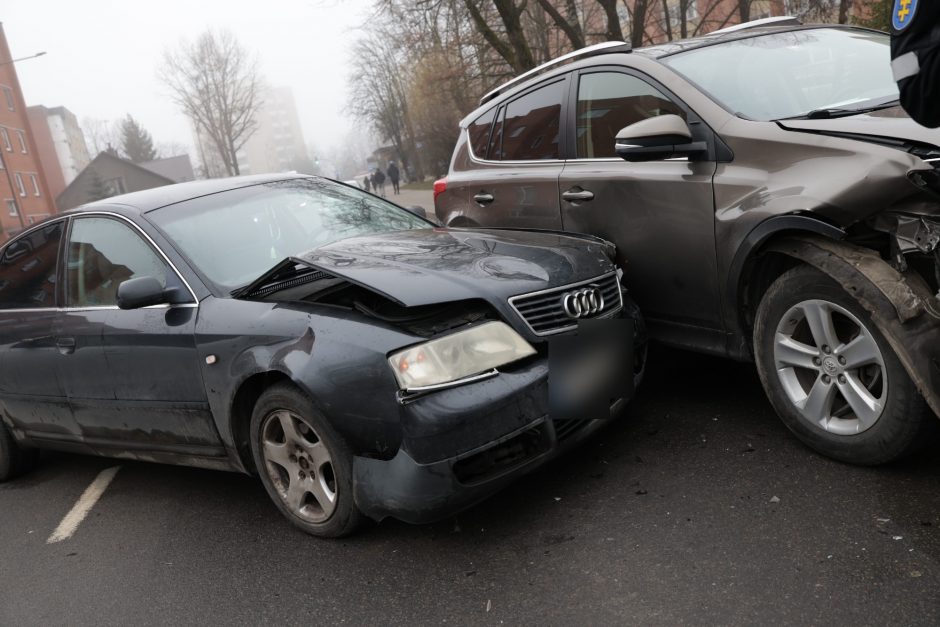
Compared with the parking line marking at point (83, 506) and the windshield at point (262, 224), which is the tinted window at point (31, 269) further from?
the parking line marking at point (83, 506)

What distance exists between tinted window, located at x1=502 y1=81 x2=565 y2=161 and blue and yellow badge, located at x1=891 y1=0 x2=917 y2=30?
246cm

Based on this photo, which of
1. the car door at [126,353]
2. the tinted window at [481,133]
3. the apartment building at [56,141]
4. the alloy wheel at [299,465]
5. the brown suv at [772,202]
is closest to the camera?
the brown suv at [772,202]

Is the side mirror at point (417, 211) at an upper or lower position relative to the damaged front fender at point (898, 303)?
upper

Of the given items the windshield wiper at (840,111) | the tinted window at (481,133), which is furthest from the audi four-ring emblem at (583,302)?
the tinted window at (481,133)

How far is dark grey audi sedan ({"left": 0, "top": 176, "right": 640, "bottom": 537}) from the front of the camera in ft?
9.95

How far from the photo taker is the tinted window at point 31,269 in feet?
14.9

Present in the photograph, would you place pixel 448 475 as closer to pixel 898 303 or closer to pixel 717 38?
pixel 898 303

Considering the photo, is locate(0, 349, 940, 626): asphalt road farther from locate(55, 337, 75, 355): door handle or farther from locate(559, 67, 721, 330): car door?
locate(55, 337, 75, 355): door handle

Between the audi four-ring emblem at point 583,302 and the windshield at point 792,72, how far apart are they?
3.69 ft

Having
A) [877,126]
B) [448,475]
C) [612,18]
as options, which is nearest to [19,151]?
[612,18]

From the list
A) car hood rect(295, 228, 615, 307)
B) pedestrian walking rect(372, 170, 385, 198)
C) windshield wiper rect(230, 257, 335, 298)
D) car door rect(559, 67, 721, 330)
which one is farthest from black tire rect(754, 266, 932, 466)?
pedestrian walking rect(372, 170, 385, 198)

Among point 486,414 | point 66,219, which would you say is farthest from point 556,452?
point 66,219

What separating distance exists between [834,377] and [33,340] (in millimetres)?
4197

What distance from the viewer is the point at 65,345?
14.0 feet
